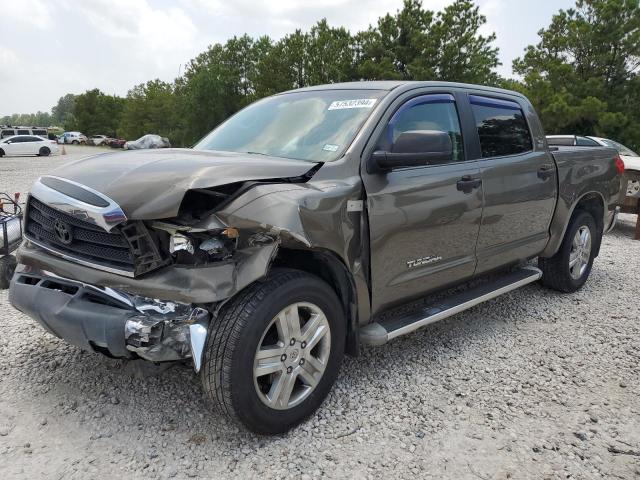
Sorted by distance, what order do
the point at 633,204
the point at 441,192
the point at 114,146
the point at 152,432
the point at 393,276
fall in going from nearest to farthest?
the point at 152,432 < the point at 393,276 < the point at 441,192 < the point at 633,204 < the point at 114,146

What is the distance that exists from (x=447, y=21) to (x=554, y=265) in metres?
25.6

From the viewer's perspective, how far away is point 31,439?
2.56 m

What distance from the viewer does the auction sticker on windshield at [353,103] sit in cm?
322

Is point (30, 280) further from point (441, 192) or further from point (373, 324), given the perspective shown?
point (441, 192)

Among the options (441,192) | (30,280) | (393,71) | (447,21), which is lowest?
(30,280)

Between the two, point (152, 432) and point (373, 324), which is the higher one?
point (373, 324)

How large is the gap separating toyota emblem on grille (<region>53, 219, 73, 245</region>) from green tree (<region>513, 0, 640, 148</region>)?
2325 cm

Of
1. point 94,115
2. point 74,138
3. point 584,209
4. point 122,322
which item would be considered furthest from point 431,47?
point 94,115

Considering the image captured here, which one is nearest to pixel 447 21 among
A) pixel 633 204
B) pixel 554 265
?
pixel 633 204

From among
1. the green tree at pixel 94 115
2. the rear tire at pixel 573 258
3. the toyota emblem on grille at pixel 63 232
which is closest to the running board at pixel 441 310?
the rear tire at pixel 573 258

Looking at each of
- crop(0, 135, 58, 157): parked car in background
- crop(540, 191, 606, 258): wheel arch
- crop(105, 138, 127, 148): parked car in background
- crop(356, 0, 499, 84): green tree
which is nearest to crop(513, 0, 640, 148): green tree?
crop(356, 0, 499, 84): green tree

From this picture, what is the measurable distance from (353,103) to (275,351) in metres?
1.69

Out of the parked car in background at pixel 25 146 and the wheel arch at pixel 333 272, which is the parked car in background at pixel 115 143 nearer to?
the parked car in background at pixel 25 146

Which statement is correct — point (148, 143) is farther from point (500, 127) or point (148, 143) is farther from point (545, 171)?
point (545, 171)
